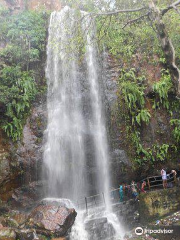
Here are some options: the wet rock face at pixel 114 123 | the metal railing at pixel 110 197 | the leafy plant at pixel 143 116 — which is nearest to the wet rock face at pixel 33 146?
the metal railing at pixel 110 197

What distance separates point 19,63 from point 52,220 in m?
9.54

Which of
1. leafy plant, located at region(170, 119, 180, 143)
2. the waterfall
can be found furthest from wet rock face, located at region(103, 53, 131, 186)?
leafy plant, located at region(170, 119, 180, 143)

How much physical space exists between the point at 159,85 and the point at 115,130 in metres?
3.50

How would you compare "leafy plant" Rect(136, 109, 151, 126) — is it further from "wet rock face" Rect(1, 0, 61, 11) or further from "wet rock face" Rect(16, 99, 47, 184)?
"wet rock face" Rect(1, 0, 61, 11)

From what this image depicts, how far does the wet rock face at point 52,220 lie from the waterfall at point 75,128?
849mm

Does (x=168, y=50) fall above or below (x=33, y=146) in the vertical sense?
below

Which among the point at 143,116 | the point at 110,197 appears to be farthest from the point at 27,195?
the point at 143,116

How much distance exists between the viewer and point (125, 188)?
461 inches

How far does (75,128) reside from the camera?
13.1 m

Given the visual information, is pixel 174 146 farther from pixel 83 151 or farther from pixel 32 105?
pixel 32 105

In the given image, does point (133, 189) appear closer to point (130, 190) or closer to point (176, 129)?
point (130, 190)

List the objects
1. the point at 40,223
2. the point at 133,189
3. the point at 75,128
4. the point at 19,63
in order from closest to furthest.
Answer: the point at 40,223 < the point at 133,189 < the point at 75,128 < the point at 19,63

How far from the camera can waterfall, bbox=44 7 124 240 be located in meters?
12.0

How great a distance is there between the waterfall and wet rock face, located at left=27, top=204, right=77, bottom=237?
85cm
